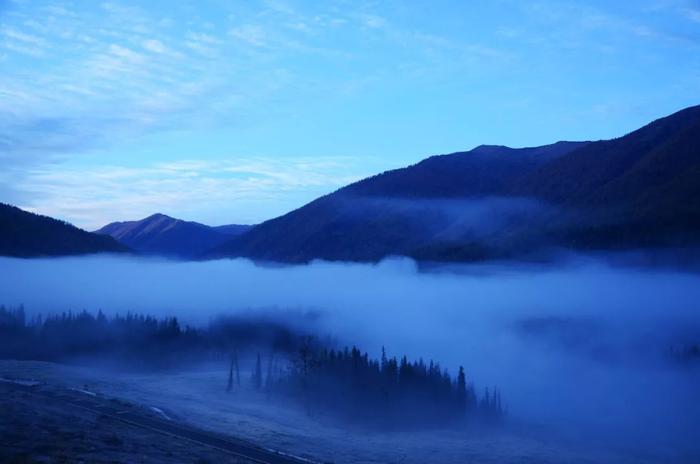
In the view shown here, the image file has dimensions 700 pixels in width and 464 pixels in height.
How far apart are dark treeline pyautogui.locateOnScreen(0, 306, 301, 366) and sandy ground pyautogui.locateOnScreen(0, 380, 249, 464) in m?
89.0

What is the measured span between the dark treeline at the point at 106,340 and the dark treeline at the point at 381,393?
1890 inches

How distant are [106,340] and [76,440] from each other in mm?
123135

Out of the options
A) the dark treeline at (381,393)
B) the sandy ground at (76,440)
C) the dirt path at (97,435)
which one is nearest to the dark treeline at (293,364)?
the dark treeline at (381,393)

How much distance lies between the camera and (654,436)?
124562 mm

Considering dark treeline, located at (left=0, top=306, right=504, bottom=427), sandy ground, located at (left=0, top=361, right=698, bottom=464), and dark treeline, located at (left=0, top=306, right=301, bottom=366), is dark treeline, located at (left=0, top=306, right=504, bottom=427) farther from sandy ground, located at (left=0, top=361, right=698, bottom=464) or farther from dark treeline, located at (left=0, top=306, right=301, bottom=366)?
sandy ground, located at (left=0, top=361, right=698, bottom=464)

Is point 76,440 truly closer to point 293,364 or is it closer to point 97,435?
point 97,435

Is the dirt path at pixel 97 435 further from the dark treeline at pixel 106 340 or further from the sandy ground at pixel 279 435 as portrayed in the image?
the dark treeline at pixel 106 340

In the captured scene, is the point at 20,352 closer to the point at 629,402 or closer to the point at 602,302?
the point at 629,402

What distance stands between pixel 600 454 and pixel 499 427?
2428 centimetres

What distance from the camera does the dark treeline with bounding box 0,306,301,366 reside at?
16325cm

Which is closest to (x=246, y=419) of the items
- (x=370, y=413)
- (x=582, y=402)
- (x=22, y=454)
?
(x=370, y=413)

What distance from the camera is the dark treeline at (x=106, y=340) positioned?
163250 mm

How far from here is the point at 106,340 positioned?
174 meters

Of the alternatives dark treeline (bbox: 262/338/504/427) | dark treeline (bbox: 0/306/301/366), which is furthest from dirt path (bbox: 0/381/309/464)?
dark treeline (bbox: 0/306/301/366)
